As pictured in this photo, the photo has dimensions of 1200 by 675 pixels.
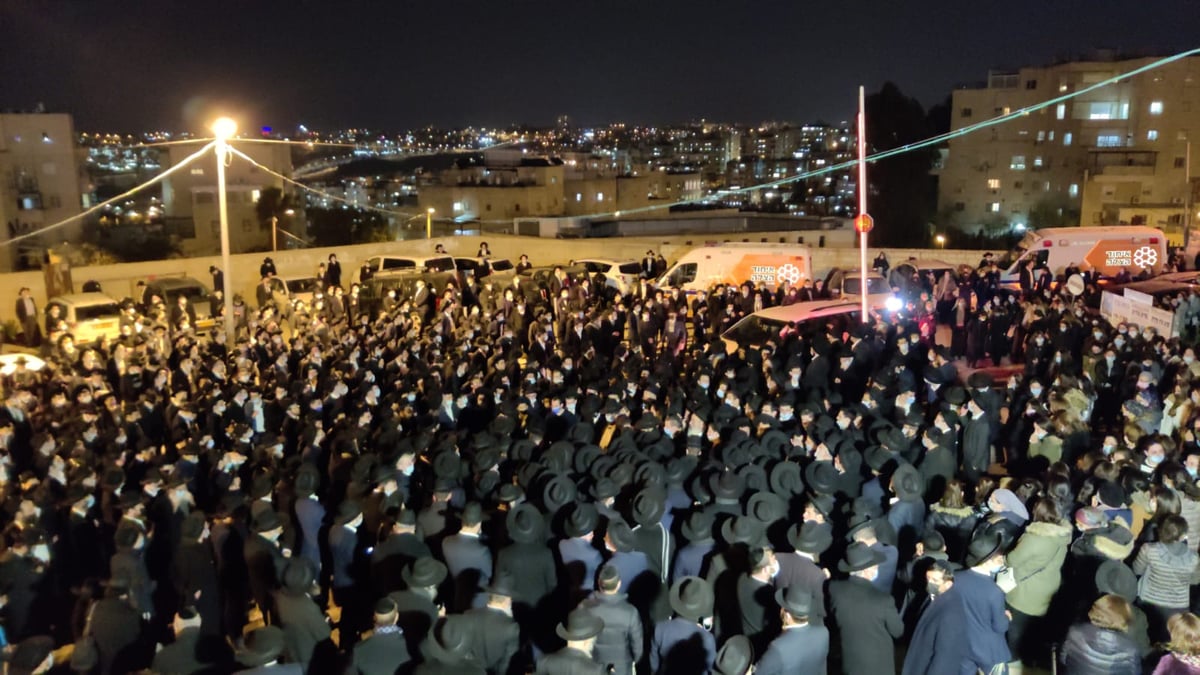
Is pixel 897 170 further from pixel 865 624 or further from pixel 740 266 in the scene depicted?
pixel 865 624

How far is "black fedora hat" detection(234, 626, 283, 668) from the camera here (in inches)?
173

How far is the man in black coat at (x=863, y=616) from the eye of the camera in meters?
5.16

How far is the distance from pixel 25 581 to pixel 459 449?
3507 millimetres

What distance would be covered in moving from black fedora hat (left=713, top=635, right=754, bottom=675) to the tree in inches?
1902

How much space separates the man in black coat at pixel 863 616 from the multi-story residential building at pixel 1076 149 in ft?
137

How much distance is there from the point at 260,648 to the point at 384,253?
21917 mm

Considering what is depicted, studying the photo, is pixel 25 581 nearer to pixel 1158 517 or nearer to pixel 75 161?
pixel 1158 517

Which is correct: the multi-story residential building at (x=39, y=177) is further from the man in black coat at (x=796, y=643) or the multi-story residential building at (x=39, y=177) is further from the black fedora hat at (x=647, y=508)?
the man in black coat at (x=796, y=643)

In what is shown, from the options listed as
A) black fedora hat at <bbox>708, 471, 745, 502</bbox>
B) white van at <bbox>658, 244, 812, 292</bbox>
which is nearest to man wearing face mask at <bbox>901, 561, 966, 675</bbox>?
black fedora hat at <bbox>708, 471, 745, 502</bbox>

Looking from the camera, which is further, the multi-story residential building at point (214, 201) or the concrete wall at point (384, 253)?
the multi-story residential building at point (214, 201)

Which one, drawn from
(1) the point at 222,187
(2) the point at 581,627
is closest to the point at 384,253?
(1) the point at 222,187

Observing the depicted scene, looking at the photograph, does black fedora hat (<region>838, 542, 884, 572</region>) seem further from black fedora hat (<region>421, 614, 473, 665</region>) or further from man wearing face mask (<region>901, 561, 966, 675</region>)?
black fedora hat (<region>421, 614, 473, 665</region>)

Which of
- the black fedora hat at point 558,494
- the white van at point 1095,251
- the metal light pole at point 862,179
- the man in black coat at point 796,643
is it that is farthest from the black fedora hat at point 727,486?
the white van at point 1095,251

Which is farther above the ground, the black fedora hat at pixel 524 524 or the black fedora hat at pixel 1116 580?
the black fedora hat at pixel 524 524
